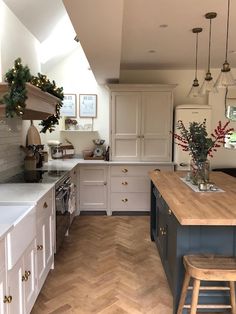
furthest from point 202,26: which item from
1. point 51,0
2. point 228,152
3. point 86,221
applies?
point 86,221

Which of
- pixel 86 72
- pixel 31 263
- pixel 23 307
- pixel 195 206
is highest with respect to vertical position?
pixel 86 72

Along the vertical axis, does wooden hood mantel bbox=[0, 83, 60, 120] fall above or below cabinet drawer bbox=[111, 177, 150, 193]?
above

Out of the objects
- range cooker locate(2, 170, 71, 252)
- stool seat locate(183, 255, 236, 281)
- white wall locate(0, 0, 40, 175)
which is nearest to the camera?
stool seat locate(183, 255, 236, 281)

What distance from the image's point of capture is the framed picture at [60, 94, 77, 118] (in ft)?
16.8

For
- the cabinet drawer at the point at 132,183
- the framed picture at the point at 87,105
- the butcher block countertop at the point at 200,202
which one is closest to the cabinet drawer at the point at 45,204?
the butcher block countertop at the point at 200,202

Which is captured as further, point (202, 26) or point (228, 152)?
point (228, 152)

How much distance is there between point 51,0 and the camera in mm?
3197

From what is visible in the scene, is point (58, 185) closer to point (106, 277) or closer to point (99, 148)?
point (106, 277)

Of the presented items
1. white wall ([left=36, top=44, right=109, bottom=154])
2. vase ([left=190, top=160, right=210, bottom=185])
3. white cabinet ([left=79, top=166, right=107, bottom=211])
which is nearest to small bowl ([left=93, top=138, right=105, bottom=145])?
white wall ([left=36, top=44, right=109, bottom=154])

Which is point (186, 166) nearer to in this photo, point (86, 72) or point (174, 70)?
point (174, 70)

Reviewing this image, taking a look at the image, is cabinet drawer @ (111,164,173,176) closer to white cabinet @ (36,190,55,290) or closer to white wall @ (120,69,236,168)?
white wall @ (120,69,236,168)

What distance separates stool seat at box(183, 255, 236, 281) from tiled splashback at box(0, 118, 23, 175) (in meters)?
2.18

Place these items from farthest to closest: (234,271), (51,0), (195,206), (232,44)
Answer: (232,44)
(51,0)
(195,206)
(234,271)

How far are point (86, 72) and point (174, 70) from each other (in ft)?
5.18
